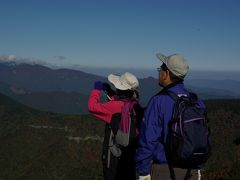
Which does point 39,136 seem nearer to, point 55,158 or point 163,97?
point 55,158

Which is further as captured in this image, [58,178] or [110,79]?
[58,178]

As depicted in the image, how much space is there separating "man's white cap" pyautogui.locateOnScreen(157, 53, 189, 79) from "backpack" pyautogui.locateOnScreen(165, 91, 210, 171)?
554 millimetres

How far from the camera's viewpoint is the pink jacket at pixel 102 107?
8.56 meters

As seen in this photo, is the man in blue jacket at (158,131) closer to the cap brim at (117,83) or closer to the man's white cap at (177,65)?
the man's white cap at (177,65)

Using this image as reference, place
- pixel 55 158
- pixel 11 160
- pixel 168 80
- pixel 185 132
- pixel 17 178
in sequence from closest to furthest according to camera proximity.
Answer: pixel 185 132, pixel 168 80, pixel 17 178, pixel 55 158, pixel 11 160

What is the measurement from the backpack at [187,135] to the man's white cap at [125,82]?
189 cm

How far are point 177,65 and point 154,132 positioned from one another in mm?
1304

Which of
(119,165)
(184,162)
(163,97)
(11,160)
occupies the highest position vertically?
(163,97)

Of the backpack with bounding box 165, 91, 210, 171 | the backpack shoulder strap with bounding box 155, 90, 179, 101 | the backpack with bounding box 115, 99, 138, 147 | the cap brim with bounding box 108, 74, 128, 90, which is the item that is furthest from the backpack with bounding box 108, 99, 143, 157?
the backpack with bounding box 165, 91, 210, 171

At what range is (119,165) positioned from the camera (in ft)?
29.0

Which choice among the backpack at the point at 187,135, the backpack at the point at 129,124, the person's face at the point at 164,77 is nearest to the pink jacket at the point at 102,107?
the backpack at the point at 129,124

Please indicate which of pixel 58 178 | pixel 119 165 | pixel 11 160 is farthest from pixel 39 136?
pixel 119 165

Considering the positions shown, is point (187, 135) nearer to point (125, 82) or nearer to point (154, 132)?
point (154, 132)

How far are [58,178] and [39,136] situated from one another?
50.6 metres
